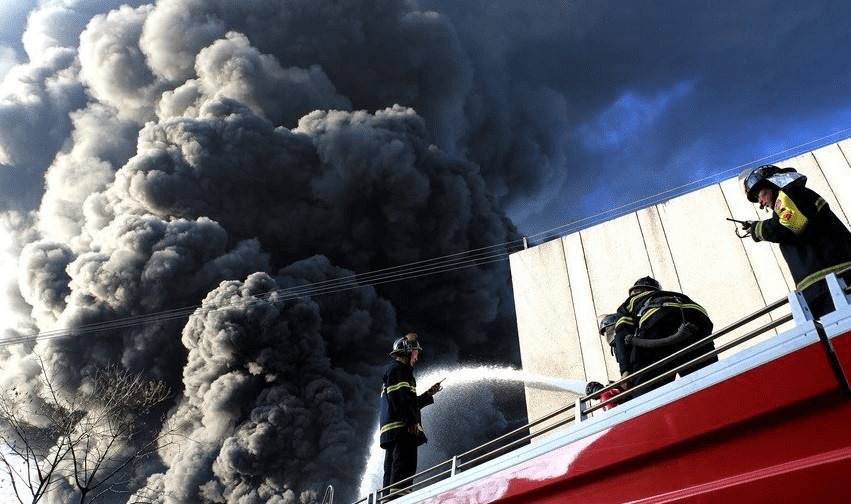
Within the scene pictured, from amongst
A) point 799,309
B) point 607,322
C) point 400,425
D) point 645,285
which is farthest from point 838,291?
point 400,425

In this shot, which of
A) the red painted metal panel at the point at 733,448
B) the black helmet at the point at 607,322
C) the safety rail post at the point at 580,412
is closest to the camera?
the red painted metal panel at the point at 733,448

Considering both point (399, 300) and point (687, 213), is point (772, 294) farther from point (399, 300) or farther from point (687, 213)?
point (399, 300)

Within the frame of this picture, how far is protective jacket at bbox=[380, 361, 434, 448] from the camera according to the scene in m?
5.20

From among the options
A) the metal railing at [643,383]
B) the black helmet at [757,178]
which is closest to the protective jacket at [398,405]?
the metal railing at [643,383]

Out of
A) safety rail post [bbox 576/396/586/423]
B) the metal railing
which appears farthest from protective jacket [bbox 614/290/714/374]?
safety rail post [bbox 576/396/586/423]

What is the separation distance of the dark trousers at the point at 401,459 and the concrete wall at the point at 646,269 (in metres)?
3.50

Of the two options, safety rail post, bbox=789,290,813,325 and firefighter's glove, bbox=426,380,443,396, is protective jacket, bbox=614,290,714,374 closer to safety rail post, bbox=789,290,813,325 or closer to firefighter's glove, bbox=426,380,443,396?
safety rail post, bbox=789,290,813,325

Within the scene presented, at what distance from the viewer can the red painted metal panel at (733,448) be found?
2492mm

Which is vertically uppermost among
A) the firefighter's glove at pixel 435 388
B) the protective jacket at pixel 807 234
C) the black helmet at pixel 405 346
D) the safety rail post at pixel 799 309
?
the black helmet at pixel 405 346

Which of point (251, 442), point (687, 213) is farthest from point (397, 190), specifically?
point (687, 213)

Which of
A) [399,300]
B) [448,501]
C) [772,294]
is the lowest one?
[448,501]

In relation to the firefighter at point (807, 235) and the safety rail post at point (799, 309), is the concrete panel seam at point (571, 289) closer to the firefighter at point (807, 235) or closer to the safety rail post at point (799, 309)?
the firefighter at point (807, 235)

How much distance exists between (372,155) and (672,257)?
101 feet

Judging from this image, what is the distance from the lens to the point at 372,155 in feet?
123
